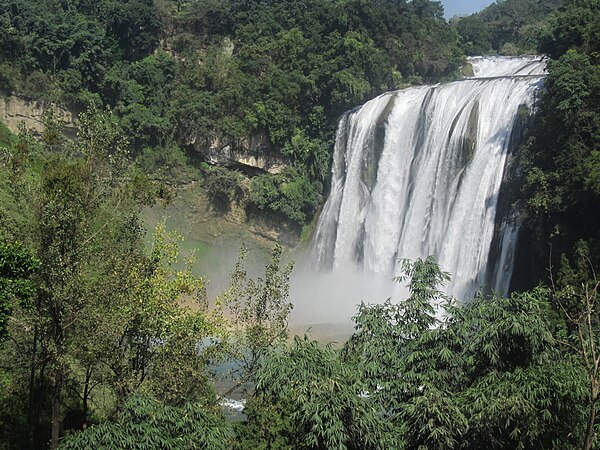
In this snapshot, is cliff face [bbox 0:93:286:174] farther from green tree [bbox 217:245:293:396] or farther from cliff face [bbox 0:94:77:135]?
green tree [bbox 217:245:293:396]

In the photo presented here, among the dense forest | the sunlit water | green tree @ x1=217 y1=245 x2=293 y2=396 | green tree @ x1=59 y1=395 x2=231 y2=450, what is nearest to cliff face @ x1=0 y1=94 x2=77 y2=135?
the sunlit water

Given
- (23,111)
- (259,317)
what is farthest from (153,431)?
(23,111)

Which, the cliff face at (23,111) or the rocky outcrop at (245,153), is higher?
the cliff face at (23,111)

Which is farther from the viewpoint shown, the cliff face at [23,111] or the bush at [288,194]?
the bush at [288,194]

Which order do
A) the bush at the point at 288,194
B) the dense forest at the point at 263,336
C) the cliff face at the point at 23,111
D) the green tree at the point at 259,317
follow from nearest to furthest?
1. the dense forest at the point at 263,336
2. the green tree at the point at 259,317
3. the cliff face at the point at 23,111
4. the bush at the point at 288,194

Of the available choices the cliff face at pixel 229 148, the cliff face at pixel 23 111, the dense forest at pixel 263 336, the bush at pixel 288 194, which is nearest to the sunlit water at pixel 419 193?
the bush at pixel 288 194

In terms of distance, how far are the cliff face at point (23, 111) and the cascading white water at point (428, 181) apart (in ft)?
59.8

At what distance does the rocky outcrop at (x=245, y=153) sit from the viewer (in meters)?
44.4

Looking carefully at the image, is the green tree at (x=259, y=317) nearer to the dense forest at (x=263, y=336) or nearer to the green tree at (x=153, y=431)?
the dense forest at (x=263, y=336)

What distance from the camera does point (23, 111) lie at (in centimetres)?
4334

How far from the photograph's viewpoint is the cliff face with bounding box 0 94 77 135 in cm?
4291

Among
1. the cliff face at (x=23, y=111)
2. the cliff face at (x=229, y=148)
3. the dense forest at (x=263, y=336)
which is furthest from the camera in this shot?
the cliff face at (x=229, y=148)

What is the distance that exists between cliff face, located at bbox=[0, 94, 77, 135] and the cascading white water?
18.2 meters

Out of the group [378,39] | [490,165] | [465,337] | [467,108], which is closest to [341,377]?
[465,337]
